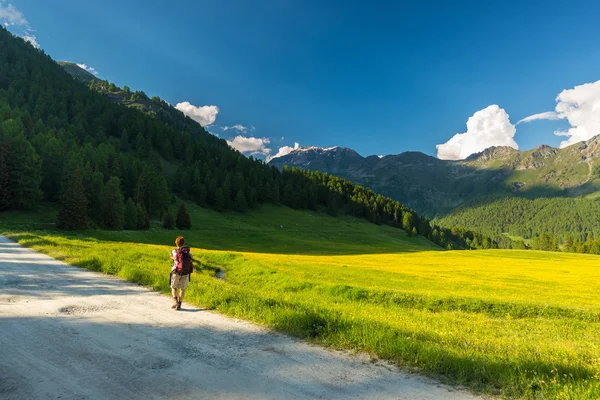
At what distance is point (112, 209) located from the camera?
68312mm

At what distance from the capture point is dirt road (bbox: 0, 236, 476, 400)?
5574mm

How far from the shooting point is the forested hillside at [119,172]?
7062 cm

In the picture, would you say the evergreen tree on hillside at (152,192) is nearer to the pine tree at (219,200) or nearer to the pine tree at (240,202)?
the pine tree at (219,200)

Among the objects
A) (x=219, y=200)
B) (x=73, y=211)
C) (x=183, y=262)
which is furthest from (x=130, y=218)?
(x=183, y=262)

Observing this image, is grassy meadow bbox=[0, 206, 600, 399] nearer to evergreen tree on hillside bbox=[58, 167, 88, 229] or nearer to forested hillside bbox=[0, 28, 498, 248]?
evergreen tree on hillside bbox=[58, 167, 88, 229]

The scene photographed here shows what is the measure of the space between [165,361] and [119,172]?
11618cm

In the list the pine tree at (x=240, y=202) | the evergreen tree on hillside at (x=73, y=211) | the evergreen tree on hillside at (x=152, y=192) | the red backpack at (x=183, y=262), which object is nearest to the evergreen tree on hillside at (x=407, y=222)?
the pine tree at (x=240, y=202)

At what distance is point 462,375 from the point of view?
6.29 metres

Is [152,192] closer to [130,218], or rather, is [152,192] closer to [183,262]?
[130,218]

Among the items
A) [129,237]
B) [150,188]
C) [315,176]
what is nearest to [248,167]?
[315,176]

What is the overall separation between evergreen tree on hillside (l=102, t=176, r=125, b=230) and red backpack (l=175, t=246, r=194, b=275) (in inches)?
2589

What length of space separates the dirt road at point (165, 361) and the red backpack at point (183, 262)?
4.95 ft

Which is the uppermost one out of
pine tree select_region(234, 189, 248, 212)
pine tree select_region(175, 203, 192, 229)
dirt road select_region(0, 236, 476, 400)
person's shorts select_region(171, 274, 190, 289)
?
pine tree select_region(234, 189, 248, 212)

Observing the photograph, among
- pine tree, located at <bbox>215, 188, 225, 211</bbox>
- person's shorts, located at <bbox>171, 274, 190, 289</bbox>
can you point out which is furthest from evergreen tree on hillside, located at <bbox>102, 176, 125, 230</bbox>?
person's shorts, located at <bbox>171, 274, 190, 289</bbox>
